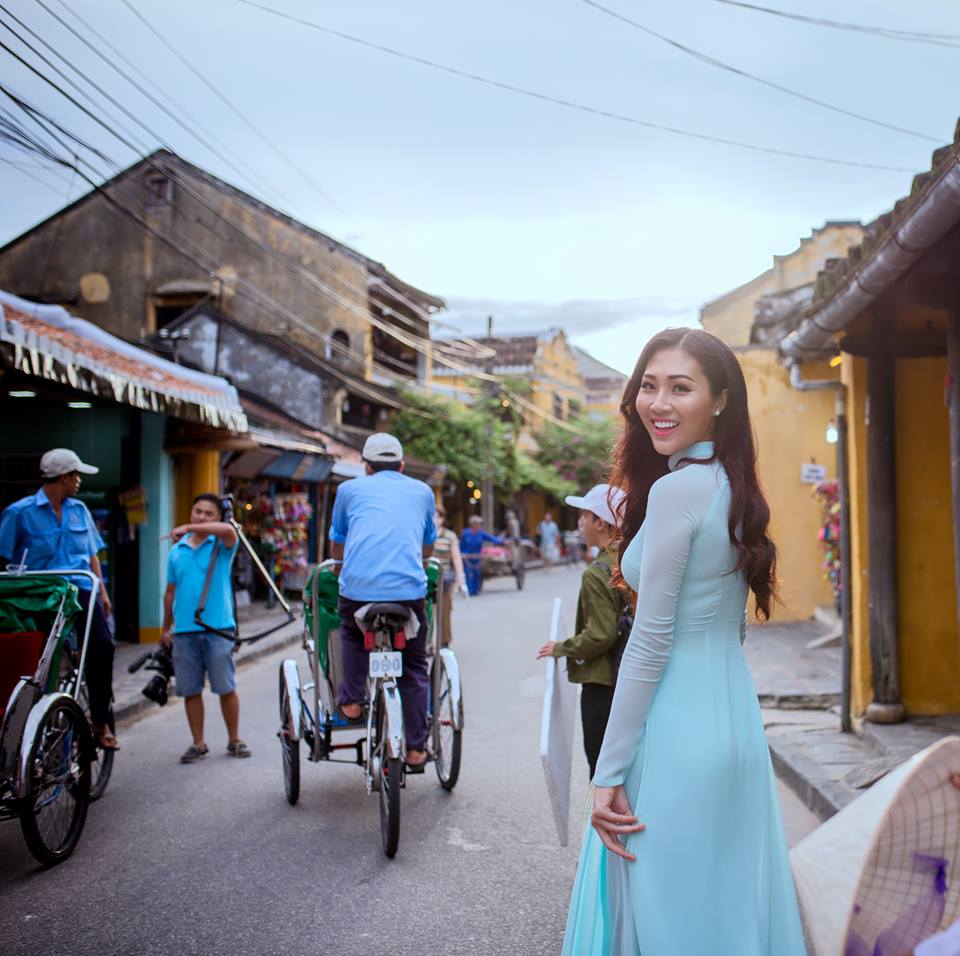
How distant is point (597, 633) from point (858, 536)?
3.89 meters

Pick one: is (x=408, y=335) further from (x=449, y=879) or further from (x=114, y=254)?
(x=449, y=879)

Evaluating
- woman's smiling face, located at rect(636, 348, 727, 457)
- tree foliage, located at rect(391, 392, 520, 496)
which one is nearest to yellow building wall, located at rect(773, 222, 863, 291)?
tree foliage, located at rect(391, 392, 520, 496)

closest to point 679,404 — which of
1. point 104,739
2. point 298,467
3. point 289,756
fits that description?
point 289,756

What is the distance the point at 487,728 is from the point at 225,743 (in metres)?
1.96

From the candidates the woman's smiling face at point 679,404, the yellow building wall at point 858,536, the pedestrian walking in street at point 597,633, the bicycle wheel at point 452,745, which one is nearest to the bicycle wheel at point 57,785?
the bicycle wheel at point 452,745

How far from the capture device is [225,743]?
736 centimetres

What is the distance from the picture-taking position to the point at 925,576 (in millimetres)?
A: 7203

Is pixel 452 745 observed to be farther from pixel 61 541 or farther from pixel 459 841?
pixel 61 541

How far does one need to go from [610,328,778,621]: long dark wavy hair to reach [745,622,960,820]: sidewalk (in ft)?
11.1

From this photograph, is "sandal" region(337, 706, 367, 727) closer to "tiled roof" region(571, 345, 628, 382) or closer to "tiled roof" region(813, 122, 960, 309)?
"tiled roof" region(813, 122, 960, 309)

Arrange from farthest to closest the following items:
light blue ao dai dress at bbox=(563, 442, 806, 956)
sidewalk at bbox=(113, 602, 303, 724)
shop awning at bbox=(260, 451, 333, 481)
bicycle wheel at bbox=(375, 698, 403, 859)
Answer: shop awning at bbox=(260, 451, 333, 481), sidewalk at bbox=(113, 602, 303, 724), bicycle wheel at bbox=(375, 698, 403, 859), light blue ao dai dress at bbox=(563, 442, 806, 956)

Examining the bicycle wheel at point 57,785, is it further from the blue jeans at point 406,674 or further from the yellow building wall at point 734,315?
the yellow building wall at point 734,315

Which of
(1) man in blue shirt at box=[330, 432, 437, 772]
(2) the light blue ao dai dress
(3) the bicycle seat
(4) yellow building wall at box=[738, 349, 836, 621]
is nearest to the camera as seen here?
(2) the light blue ao dai dress

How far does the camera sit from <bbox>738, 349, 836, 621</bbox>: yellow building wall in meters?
14.2
